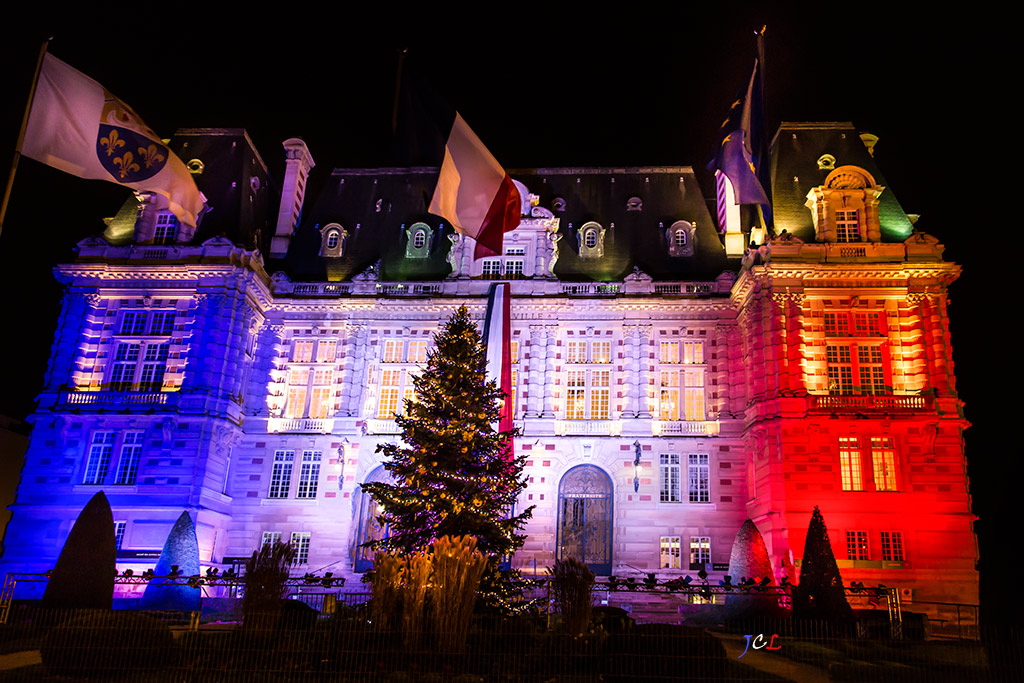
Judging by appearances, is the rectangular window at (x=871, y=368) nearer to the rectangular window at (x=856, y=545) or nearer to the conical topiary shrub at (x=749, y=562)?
the rectangular window at (x=856, y=545)

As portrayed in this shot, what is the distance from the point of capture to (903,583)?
30562mm

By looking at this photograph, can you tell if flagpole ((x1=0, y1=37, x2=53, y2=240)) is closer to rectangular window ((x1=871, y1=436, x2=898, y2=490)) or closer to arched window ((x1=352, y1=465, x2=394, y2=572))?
arched window ((x1=352, y1=465, x2=394, y2=572))

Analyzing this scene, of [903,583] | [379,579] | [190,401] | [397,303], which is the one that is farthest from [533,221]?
[379,579]

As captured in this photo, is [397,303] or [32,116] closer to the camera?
[32,116]

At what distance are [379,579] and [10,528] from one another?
85.0 feet

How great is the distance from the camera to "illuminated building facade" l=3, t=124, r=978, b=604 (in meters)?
32.5

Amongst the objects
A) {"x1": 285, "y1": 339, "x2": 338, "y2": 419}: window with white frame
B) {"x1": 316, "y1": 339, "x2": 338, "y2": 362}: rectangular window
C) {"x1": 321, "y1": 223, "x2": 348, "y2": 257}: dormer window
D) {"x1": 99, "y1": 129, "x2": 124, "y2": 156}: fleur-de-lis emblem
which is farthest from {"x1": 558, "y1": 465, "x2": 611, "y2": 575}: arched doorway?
{"x1": 99, "y1": 129, "x2": 124, "y2": 156}: fleur-de-lis emblem

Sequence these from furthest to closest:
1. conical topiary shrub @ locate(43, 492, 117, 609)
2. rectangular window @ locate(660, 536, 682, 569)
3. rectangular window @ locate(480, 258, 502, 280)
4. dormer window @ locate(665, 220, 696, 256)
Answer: dormer window @ locate(665, 220, 696, 256), rectangular window @ locate(480, 258, 502, 280), rectangular window @ locate(660, 536, 682, 569), conical topiary shrub @ locate(43, 492, 117, 609)

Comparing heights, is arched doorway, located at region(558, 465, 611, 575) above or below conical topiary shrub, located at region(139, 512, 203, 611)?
above

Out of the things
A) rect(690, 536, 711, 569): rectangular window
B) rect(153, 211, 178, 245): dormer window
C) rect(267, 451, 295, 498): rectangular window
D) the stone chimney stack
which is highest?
the stone chimney stack

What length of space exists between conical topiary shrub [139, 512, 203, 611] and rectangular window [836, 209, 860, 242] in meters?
31.0

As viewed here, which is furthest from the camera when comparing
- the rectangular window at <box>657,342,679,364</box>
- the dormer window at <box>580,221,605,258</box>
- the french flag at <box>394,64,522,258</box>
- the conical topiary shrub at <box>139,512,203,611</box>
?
the dormer window at <box>580,221,605,258</box>

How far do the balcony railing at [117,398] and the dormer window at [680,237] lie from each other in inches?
1026

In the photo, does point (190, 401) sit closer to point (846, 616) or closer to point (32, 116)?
point (32, 116)
